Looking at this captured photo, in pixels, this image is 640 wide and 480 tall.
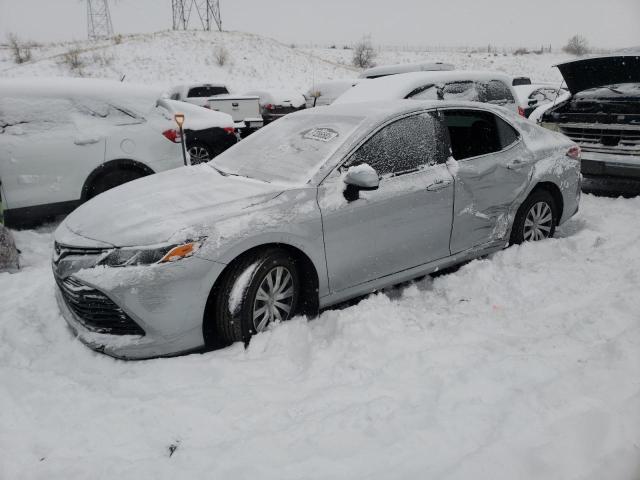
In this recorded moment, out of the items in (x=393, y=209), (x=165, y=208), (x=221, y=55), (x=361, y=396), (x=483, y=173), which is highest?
(x=221, y=55)

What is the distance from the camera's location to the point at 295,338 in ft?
9.89

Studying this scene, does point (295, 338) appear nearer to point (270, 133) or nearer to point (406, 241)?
point (406, 241)

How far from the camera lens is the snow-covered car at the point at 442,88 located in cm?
630

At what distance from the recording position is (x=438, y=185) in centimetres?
364

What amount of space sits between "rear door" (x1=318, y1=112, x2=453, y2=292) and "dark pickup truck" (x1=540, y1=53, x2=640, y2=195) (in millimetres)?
3431

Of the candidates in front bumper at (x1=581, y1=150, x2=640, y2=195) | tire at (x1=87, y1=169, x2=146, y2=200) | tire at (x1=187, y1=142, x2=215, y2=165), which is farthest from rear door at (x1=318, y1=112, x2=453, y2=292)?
tire at (x1=187, y1=142, x2=215, y2=165)

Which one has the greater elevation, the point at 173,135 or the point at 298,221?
the point at 173,135

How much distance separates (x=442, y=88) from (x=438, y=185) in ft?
11.0

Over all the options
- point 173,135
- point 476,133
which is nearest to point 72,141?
point 173,135

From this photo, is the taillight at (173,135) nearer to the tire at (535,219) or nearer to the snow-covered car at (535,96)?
the tire at (535,219)

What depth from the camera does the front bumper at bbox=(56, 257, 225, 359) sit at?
2623 mm

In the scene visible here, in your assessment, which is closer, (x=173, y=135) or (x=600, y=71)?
(x=173, y=135)

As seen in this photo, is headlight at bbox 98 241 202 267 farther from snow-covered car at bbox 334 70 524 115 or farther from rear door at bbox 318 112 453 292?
snow-covered car at bbox 334 70 524 115

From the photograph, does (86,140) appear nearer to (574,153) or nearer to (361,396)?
(361,396)
